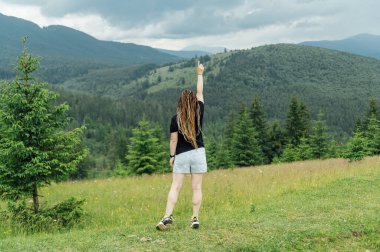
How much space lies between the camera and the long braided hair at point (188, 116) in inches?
322

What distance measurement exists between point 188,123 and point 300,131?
4337 centimetres

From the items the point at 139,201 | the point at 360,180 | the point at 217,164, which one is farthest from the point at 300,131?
the point at 139,201

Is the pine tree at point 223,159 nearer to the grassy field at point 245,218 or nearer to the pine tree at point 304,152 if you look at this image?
the pine tree at point 304,152

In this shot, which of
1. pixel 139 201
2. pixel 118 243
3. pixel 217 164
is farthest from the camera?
pixel 217 164

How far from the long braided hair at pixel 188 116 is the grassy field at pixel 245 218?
211 cm

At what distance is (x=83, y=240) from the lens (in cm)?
815

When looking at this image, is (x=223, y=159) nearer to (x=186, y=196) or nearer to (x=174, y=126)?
(x=186, y=196)

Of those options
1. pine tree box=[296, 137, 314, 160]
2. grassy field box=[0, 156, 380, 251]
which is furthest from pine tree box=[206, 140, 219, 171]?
grassy field box=[0, 156, 380, 251]

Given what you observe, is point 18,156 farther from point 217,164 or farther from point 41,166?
point 217,164

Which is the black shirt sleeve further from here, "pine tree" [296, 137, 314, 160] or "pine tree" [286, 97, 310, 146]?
"pine tree" [286, 97, 310, 146]

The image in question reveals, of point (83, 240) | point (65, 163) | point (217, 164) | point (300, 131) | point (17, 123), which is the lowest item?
point (217, 164)

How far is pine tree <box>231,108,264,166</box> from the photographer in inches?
1692

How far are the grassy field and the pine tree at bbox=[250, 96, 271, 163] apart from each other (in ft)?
111

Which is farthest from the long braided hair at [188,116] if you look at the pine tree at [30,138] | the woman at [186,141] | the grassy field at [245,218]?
the pine tree at [30,138]
